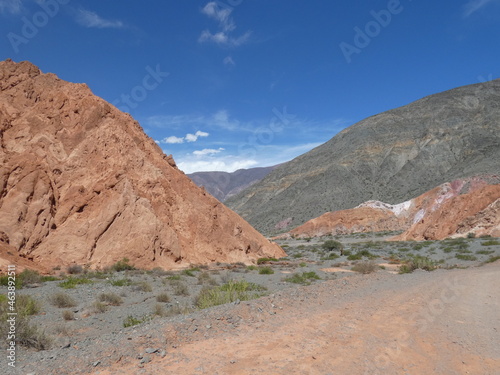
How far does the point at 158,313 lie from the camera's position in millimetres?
8664

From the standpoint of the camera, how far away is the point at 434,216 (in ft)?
141

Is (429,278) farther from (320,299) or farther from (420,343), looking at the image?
(420,343)

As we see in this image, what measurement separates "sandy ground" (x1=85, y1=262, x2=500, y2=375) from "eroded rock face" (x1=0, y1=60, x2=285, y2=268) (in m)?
12.0

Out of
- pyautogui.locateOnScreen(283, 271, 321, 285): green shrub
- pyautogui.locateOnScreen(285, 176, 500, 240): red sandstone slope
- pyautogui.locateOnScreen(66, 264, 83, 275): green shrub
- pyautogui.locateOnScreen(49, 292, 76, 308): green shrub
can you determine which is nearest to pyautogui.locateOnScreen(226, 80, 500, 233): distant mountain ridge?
pyautogui.locateOnScreen(285, 176, 500, 240): red sandstone slope

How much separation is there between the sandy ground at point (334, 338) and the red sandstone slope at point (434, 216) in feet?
106

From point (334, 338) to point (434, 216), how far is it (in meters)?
42.7

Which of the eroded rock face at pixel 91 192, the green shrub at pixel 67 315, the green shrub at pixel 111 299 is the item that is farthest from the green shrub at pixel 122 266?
the green shrub at pixel 67 315

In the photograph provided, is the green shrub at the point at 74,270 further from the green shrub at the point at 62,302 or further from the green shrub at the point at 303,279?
the green shrub at the point at 303,279

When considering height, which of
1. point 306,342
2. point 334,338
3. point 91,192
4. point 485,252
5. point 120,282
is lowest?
point 485,252

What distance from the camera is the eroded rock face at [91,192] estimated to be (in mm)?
17969

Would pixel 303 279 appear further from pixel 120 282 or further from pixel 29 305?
pixel 29 305

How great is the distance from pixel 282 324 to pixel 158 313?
3.50 meters

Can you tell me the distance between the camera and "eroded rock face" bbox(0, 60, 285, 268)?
17969mm

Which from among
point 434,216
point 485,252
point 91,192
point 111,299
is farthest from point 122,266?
point 434,216
